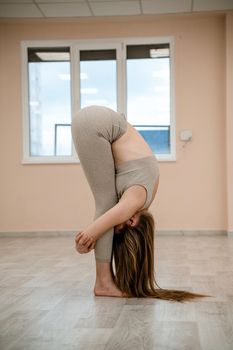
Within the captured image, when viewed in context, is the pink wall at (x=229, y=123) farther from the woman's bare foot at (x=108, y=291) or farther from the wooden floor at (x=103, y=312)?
the woman's bare foot at (x=108, y=291)

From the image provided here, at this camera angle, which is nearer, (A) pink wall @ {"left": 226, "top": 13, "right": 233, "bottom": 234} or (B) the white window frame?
(A) pink wall @ {"left": 226, "top": 13, "right": 233, "bottom": 234}

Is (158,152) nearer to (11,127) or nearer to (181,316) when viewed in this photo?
(11,127)

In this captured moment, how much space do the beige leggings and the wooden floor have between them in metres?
0.28

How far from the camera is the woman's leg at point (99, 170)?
91.0 inches

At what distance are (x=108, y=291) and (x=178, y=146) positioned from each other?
397 cm

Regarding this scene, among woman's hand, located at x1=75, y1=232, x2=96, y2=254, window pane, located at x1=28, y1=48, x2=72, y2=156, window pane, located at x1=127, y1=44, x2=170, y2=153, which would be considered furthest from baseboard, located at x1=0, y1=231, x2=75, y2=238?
woman's hand, located at x1=75, y1=232, x2=96, y2=254

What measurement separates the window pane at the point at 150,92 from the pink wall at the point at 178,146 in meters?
0.17

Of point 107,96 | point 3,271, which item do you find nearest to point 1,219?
point 107,96

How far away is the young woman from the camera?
2.29 m

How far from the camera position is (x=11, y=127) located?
20.9ft

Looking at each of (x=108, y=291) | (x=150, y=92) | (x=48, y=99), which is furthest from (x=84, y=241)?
(x=48, y=99)

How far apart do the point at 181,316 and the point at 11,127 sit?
4848mm

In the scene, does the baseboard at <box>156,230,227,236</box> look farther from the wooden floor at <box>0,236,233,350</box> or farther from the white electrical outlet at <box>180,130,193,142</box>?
the wooden floor at <box>0,236,233,350</box>

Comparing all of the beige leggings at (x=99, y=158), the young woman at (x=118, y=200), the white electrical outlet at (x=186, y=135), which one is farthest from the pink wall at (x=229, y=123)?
the beige leggings at (x=99, y=158)
